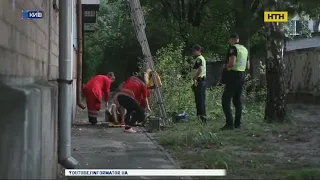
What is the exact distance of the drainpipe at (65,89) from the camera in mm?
6086

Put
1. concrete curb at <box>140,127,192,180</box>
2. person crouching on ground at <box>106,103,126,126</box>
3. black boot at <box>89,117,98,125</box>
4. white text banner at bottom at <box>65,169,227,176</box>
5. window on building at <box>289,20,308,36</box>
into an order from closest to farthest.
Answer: window on building at <box>289,20,308,36</box>, white text banner at bottom at <box>65,169,227,176</box>, concrete curb at <box>140,127,192,180</box>, person crouching on ground at <box>106,103,126,126</box>, black boot at <box>89,117,98,125</box>

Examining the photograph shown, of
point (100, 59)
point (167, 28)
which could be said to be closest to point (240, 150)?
point (167, 28)

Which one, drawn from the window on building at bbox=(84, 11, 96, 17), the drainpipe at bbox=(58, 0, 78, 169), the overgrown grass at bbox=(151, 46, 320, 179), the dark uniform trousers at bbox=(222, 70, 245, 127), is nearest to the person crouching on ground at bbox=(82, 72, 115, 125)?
the overgrown grass at bbox=(151, 46, 320, 179)

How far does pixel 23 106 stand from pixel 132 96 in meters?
7.09

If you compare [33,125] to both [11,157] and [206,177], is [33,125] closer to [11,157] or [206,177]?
[11,157]

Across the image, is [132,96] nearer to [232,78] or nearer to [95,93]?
[95,93]

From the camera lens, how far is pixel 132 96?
10938 mm

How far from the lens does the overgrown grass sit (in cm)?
642

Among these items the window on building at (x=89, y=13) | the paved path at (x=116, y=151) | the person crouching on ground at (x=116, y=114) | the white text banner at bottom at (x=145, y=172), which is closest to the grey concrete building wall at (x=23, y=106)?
the white text banner at bottom at (x=145, y=172)

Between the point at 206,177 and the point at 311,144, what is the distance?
125 inches

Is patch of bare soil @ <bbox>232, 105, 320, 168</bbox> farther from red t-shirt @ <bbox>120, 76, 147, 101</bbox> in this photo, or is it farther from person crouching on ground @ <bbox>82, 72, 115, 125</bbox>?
person crouching on ground @ <bbox>82, 72, 115, 125</bbox>

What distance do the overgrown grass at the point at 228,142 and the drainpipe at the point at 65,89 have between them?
1.49 meters

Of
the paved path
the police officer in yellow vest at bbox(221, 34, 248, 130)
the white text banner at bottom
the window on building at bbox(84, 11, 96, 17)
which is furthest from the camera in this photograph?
the window on building at bbox(84, 11, 96, 17)

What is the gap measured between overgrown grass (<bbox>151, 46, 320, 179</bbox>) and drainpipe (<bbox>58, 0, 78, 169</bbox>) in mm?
1489
